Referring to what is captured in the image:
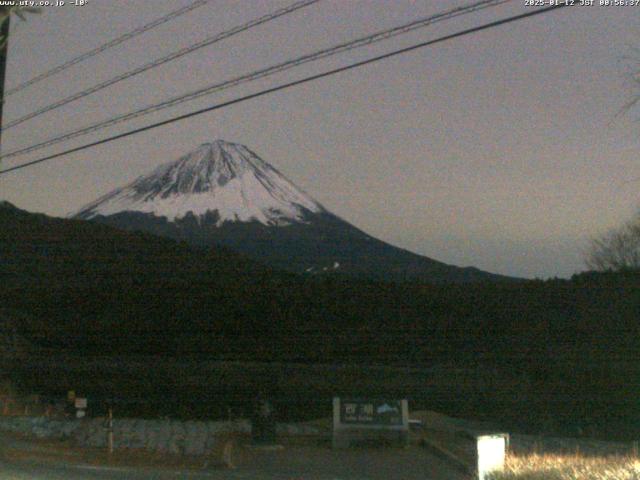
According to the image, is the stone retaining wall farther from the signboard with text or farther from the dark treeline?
the dark treeline

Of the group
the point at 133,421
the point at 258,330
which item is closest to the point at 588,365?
the point at 258,330

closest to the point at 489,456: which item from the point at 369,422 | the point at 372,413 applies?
the point at 369,422

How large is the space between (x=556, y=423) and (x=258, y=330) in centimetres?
1289

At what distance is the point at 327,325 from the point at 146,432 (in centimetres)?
1339

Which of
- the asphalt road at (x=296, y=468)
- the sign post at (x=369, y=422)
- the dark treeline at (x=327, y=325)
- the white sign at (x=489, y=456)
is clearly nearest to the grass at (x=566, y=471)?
the white sign at (x=489, y=456)

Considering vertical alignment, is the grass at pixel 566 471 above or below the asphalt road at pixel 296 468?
above

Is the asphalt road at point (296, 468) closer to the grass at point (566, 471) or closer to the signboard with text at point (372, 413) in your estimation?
the signboard with text at point (372, 413)

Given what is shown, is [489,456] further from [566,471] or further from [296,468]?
[296,468]

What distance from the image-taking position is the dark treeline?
2844cm

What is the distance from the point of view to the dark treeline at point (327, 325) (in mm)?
28438

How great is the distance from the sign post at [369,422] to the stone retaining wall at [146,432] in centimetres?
223

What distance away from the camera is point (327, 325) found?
33.6 meters

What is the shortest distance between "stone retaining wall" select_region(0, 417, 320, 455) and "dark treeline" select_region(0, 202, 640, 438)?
7.63 m

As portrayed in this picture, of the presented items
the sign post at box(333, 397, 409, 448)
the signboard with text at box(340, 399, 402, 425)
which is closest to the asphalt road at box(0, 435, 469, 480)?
the sign post at box(333, 397, 409, 448)
